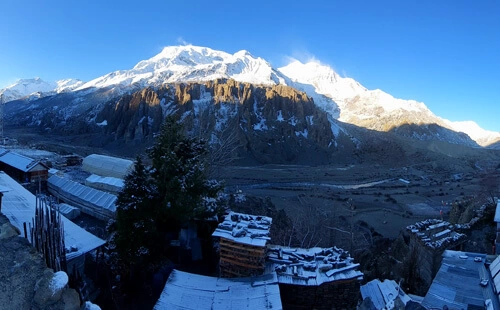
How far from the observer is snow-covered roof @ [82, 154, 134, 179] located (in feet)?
75.5

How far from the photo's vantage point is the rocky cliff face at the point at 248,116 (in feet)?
301

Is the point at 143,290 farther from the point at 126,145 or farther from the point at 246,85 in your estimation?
the point at 246,85

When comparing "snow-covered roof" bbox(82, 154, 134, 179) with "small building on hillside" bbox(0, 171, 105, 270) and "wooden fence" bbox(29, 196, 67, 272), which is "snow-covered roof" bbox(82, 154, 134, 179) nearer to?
"small building on hillside" bbox(0, 171, 105, 270)

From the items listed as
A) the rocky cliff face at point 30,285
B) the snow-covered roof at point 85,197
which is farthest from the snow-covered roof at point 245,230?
the snow-covered roof at point 85,197

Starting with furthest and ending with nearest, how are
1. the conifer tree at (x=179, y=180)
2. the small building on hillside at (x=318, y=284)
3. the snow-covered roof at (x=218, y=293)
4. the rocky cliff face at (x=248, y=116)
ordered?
the rocky cliff face at (x=248, y=116)
the conifer tree at (x=179, y=180)
the small building on hillside at (x=318, y=284)
the snow-covered roof at (x=218, y=293)

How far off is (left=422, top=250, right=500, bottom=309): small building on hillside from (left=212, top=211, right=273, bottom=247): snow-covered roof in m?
3.83

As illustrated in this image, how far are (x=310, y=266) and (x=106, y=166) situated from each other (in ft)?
65.8

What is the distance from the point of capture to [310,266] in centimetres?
755

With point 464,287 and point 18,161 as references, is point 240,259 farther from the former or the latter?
point 18,161

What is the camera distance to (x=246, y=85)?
108062 millimetres

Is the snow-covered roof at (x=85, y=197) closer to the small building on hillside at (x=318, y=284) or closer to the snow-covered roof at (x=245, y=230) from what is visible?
the snow-covered roof at (x=245, y=230)

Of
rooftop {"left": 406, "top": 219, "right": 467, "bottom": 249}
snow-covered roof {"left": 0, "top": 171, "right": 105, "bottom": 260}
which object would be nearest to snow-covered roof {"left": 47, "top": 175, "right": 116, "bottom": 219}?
snow-covered roof {"left": 0, "top": 171, "right": 105, "bottom": 260}

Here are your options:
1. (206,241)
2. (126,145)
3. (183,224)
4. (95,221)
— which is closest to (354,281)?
(206,241)

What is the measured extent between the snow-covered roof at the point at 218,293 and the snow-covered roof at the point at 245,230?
917 millimetres
